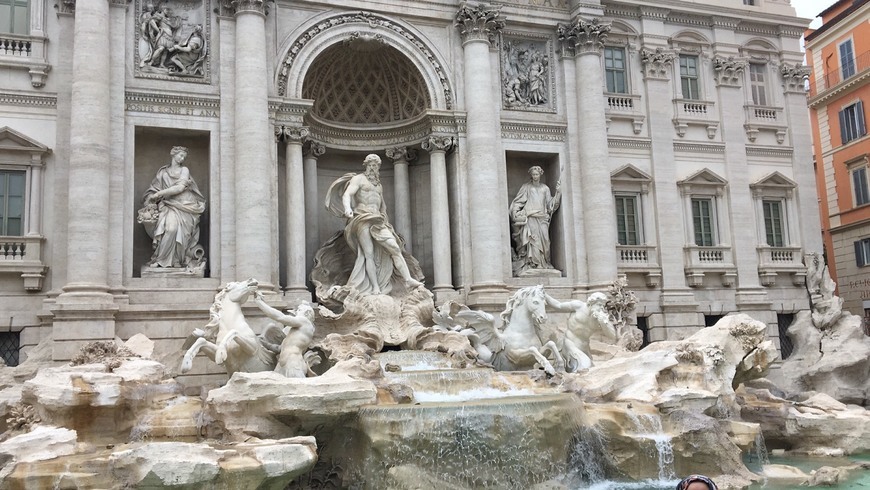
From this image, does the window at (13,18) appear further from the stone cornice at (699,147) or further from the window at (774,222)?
the window at (774,222)

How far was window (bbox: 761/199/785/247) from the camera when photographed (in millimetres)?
25000

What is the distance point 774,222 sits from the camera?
25156mm

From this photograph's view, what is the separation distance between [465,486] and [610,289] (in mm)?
9689

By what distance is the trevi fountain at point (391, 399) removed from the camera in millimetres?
11711

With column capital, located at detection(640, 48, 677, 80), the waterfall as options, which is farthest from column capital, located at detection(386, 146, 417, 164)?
the waterfall

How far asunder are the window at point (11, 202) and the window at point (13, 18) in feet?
11.0

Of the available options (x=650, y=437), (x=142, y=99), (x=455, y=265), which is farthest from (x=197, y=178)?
(x=650, y=437)

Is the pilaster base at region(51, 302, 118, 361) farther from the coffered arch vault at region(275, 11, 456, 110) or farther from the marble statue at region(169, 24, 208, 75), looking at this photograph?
the coffered arch vault at region(275, 11, 456, 110)

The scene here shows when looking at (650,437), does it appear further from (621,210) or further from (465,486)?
(621,210)

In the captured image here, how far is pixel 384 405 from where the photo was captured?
12742mm

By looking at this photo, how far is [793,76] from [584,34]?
8.54 meters

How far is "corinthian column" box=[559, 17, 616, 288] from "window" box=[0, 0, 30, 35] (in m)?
13.5

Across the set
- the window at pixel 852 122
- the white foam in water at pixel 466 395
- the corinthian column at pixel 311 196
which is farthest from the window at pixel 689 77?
the white foam in water at pixel 466 395

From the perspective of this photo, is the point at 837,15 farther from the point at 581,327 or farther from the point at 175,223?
the point at 175,223
